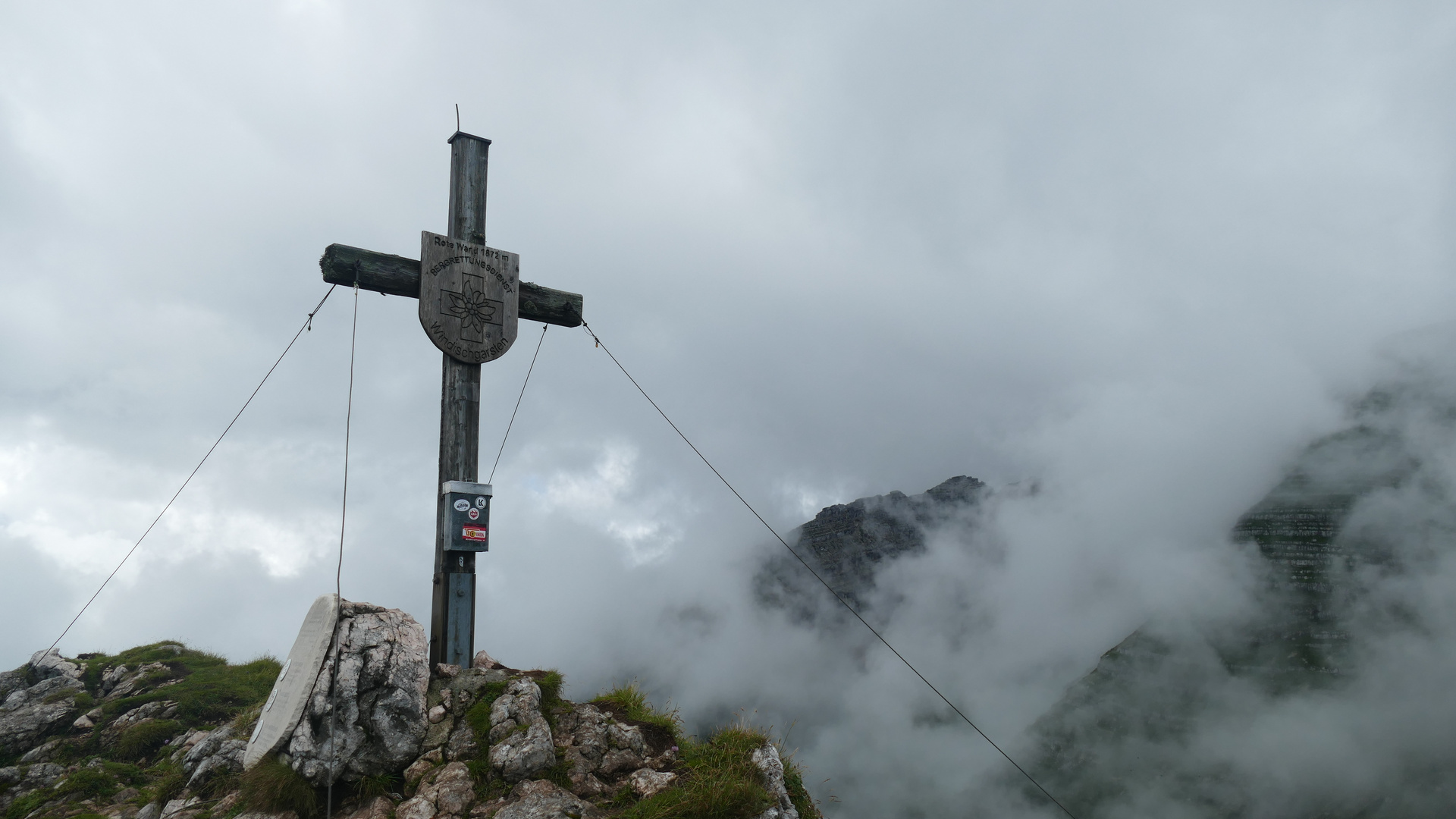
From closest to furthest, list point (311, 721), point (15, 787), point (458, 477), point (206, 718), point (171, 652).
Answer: point (311, 721) < point (458, 477) < point (15, 787) < point (206, 718) < point (171, 652)

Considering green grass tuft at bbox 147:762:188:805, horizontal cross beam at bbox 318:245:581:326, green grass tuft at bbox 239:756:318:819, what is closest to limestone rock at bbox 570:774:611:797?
green grass tuft at bbox 239:756:318:819

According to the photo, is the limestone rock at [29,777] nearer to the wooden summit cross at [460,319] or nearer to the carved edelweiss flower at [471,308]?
the wooden summit cross at [460,319]

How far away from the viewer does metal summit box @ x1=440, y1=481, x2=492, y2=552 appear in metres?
10.1

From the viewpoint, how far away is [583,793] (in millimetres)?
7562

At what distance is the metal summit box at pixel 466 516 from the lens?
10.1m

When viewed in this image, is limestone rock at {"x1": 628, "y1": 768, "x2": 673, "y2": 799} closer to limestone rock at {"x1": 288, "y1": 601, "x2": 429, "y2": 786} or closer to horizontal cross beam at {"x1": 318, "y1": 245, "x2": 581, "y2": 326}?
limestone rock at {"x1": 288, "y1": 601, "x2": 429, "y2": 786}

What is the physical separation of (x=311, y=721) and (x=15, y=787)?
7.14 m

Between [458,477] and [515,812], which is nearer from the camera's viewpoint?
[515,812]

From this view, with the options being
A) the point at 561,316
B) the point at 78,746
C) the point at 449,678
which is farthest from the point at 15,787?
the point at 561,316

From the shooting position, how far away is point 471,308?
1085 centimetres

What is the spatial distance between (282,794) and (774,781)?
4903 millimetres

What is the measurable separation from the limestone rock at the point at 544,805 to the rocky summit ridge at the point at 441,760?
0.01 meters

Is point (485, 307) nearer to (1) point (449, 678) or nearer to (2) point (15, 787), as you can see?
(1) point (449, 678)

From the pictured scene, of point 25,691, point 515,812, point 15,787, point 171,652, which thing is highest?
point 171,652
